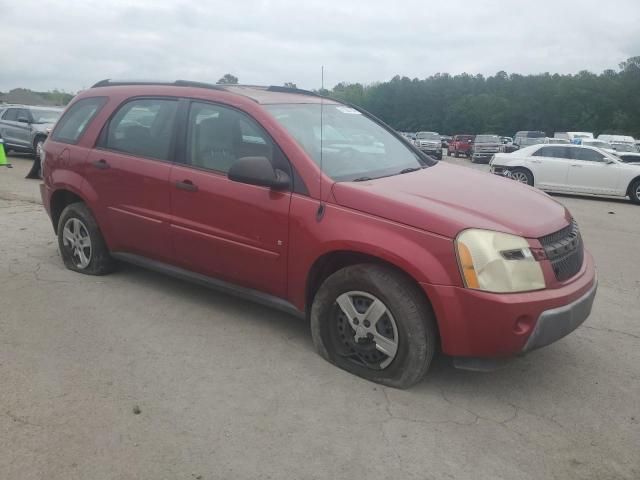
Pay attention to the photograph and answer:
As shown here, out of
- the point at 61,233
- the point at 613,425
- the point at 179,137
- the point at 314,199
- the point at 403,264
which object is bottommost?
the point at 613,425

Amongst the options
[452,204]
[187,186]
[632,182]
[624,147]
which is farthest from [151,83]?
[624,147]

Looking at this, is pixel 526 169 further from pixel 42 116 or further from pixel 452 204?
pixel 42 116

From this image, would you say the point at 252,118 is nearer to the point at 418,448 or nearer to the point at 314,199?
the point at 314,199

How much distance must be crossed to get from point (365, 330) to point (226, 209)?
4.18 feet

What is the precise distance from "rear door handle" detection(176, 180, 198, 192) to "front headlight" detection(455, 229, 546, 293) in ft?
6.42

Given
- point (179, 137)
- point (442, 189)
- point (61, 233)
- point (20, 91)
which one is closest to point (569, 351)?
point (442, 189)

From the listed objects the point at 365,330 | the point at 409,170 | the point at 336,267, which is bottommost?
the point at 365,330

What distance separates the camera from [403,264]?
10.4 ft

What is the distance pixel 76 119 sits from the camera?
17.0 feet

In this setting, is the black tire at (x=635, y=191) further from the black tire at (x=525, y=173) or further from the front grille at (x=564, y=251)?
the front grille at (x=564, y=251)

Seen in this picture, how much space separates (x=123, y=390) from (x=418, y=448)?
1.66 m

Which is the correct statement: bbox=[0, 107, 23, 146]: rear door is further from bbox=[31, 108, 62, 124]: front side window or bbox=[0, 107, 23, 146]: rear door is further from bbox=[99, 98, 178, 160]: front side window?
bbox=[99, 98, 178, 160]: front side window

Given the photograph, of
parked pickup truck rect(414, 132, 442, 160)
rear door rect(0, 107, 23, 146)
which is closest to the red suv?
rear door rect(0, 107, 23, 146)

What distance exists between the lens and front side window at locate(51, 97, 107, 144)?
→ 5035mm
